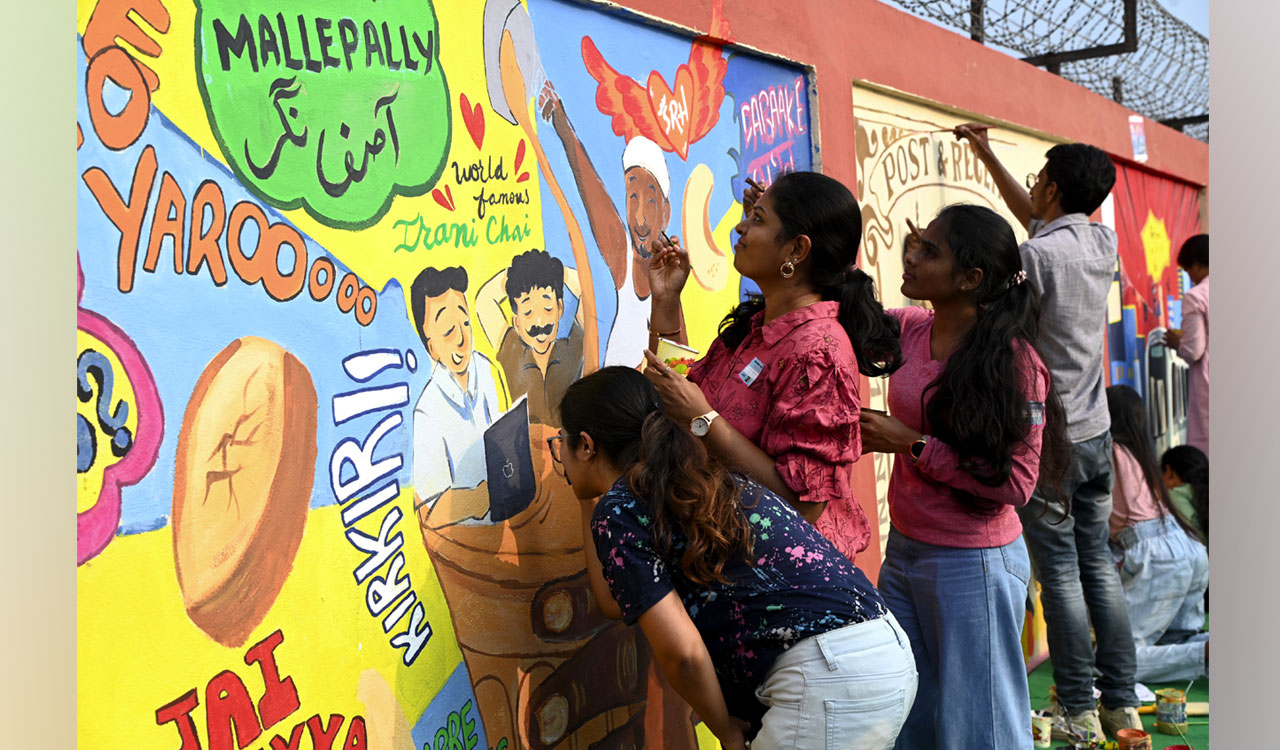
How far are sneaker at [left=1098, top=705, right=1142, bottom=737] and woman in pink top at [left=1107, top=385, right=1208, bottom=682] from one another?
0.85 meters

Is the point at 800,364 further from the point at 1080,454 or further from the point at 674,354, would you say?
the point at 1080,454

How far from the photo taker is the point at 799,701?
7.10 ft

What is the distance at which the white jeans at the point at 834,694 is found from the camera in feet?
7.09

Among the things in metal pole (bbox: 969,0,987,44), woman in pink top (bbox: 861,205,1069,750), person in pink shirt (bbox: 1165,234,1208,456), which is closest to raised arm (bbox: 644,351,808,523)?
woman in pink top (bbox: 861,205,1069,750)

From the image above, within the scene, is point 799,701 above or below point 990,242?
below

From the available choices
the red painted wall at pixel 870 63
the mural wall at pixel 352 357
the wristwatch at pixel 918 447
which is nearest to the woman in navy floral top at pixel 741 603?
the mural wall at pixel 352 357

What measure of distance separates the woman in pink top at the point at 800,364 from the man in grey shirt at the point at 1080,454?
1.54m

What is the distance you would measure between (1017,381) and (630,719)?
1.38m

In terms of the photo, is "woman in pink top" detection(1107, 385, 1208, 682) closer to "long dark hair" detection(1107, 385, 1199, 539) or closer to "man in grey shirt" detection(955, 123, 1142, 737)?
"long dark hair" detection(1107, 385, 1199, 539)

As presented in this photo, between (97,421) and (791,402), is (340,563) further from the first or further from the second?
(791,402)

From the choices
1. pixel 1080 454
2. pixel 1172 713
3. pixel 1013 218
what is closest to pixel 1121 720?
pixel 1172 713

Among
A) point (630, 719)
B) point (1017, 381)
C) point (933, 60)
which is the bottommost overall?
point (630, 719)

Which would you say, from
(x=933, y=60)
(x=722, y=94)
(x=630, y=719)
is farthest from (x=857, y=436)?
(x=933, y=60)

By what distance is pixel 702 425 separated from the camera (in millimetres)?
2396
